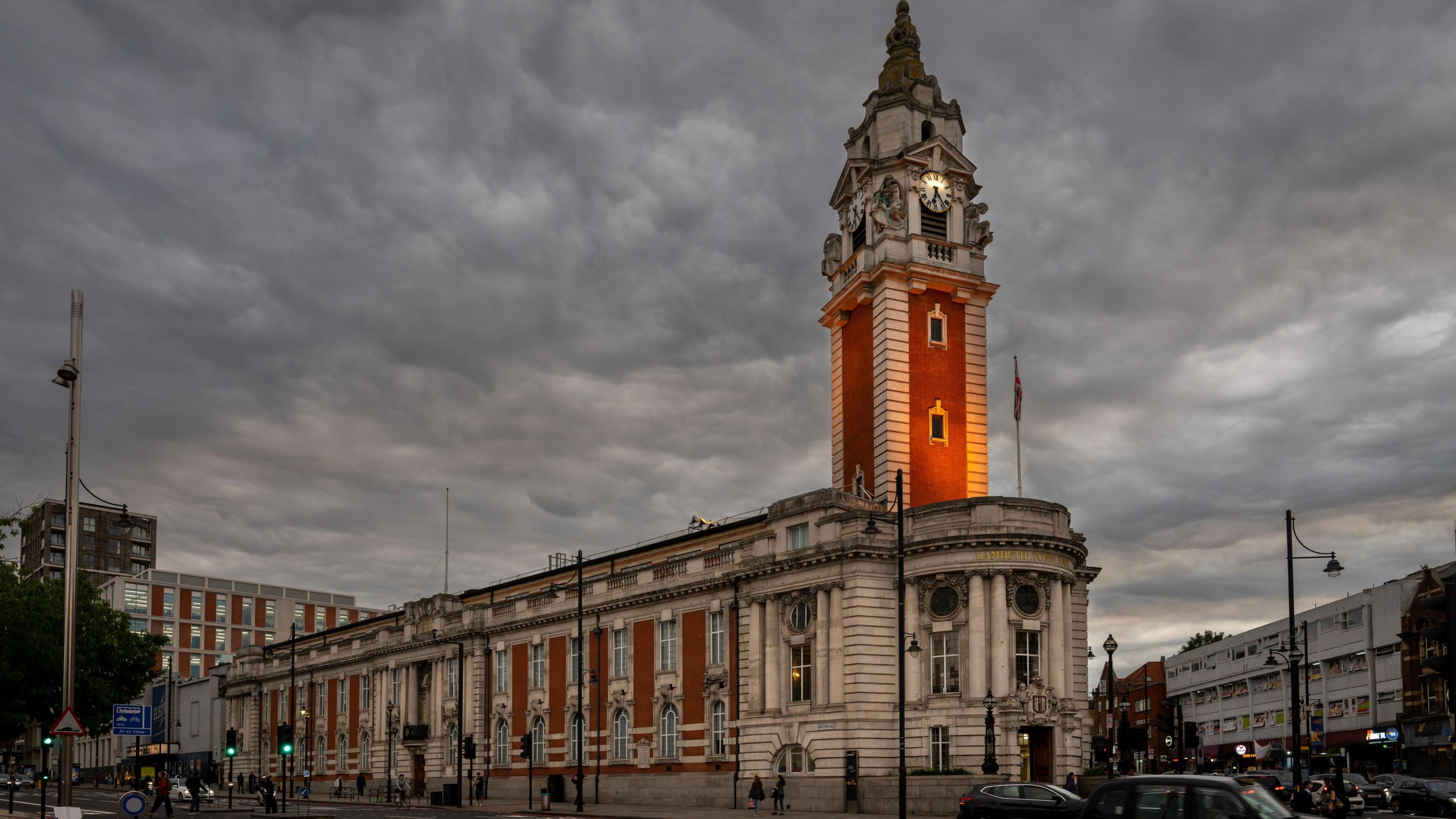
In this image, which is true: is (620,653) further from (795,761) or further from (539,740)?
(795,761)

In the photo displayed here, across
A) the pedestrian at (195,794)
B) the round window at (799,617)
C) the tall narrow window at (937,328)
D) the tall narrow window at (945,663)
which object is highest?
the tall narrow window at (937,328)

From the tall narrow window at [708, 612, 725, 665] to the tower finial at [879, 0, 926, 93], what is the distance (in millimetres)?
30146

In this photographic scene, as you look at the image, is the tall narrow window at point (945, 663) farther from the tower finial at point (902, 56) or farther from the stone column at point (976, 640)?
the tower finial at point (902, 56)

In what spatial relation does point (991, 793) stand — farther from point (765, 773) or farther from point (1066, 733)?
point (765, 773)

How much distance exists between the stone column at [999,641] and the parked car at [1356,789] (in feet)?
37.4

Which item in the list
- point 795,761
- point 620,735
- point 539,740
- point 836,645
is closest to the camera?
point 836,645

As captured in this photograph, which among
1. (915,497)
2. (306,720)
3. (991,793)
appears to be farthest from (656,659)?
(306,720)

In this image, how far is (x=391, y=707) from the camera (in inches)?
3329

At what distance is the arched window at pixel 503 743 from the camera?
74.8 metres

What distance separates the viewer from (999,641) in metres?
50.6

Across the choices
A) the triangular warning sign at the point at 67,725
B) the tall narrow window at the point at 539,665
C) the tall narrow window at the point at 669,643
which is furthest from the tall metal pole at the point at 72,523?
the tall narrow window at the point at 539,665

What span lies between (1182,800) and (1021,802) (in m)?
18.1

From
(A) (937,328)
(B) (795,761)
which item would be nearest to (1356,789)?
(B) (795,761)

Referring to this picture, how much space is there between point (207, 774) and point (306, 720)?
1437 centimetres
